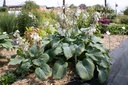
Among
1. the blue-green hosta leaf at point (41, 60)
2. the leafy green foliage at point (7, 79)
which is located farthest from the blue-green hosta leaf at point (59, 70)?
the leafy green foliage at point (7, 79)

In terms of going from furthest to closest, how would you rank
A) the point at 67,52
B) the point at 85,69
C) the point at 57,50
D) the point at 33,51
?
the point at 33,51
the point at 57,50
the point at 67,52
the point at 85,69

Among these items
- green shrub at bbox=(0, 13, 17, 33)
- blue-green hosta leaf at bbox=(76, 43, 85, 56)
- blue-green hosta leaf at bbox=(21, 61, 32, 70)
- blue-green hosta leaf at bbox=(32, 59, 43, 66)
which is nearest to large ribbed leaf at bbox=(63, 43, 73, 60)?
blue-green hosta leaf at bbox=(76, 43, 85, 56)

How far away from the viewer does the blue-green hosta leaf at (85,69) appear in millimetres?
3232

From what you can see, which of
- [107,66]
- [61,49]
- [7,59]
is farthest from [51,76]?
[7,59]

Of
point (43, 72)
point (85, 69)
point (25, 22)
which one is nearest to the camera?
point (85, 69)

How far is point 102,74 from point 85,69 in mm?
237

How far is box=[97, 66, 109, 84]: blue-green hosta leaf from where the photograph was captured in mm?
3258

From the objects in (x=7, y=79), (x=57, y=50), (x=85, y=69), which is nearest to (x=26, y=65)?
(x=7, y=79)

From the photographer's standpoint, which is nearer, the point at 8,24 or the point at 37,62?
the point at 37,62

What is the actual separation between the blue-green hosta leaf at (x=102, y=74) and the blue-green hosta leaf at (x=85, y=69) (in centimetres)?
11

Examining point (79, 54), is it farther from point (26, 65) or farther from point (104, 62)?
point (26, 65)

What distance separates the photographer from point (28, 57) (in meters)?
3.80

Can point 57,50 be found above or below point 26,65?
above

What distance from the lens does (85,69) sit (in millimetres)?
3307
